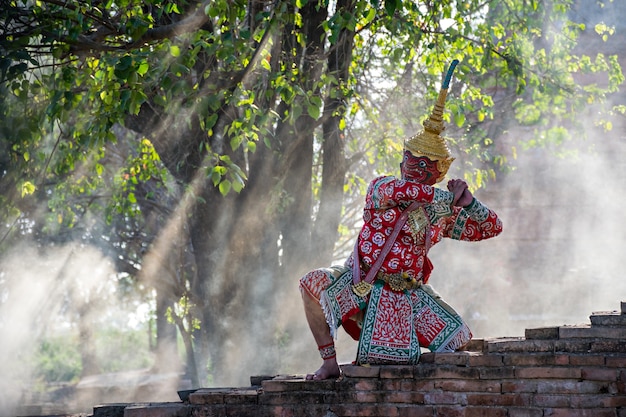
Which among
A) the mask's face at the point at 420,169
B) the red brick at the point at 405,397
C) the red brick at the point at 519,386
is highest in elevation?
the mask's face at the point at 420,169

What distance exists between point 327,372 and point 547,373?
3.90ft

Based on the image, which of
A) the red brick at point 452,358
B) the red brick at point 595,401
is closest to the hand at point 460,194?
the red brick at point 452,358

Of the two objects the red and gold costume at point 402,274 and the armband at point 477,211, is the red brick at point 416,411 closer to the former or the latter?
the red and gold costume at point 402,274

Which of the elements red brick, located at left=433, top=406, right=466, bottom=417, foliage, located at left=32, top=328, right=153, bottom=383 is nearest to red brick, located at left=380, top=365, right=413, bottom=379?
red brick, located at left=433, top=406, right=466, bottom=417

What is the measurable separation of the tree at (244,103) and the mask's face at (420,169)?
1.21m

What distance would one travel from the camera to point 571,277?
590 inches

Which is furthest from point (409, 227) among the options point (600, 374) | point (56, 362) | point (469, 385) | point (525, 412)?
point (56, 362)

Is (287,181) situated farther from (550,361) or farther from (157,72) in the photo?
(550,361)

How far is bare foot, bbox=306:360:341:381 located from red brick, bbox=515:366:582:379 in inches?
39.4

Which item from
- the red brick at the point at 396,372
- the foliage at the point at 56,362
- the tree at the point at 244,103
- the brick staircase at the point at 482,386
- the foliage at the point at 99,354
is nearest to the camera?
the brick staircase at the point at 482,386

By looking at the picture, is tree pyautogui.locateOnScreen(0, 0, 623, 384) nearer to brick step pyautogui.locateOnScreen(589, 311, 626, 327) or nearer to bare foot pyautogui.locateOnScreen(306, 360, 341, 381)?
bare foot pyautogui.locateOnScreen(306, 360, 341, 381)

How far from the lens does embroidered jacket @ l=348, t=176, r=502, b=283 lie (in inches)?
208

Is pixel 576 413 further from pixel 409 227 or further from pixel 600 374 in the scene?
pixel 409 227

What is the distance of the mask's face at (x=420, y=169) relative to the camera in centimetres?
539
